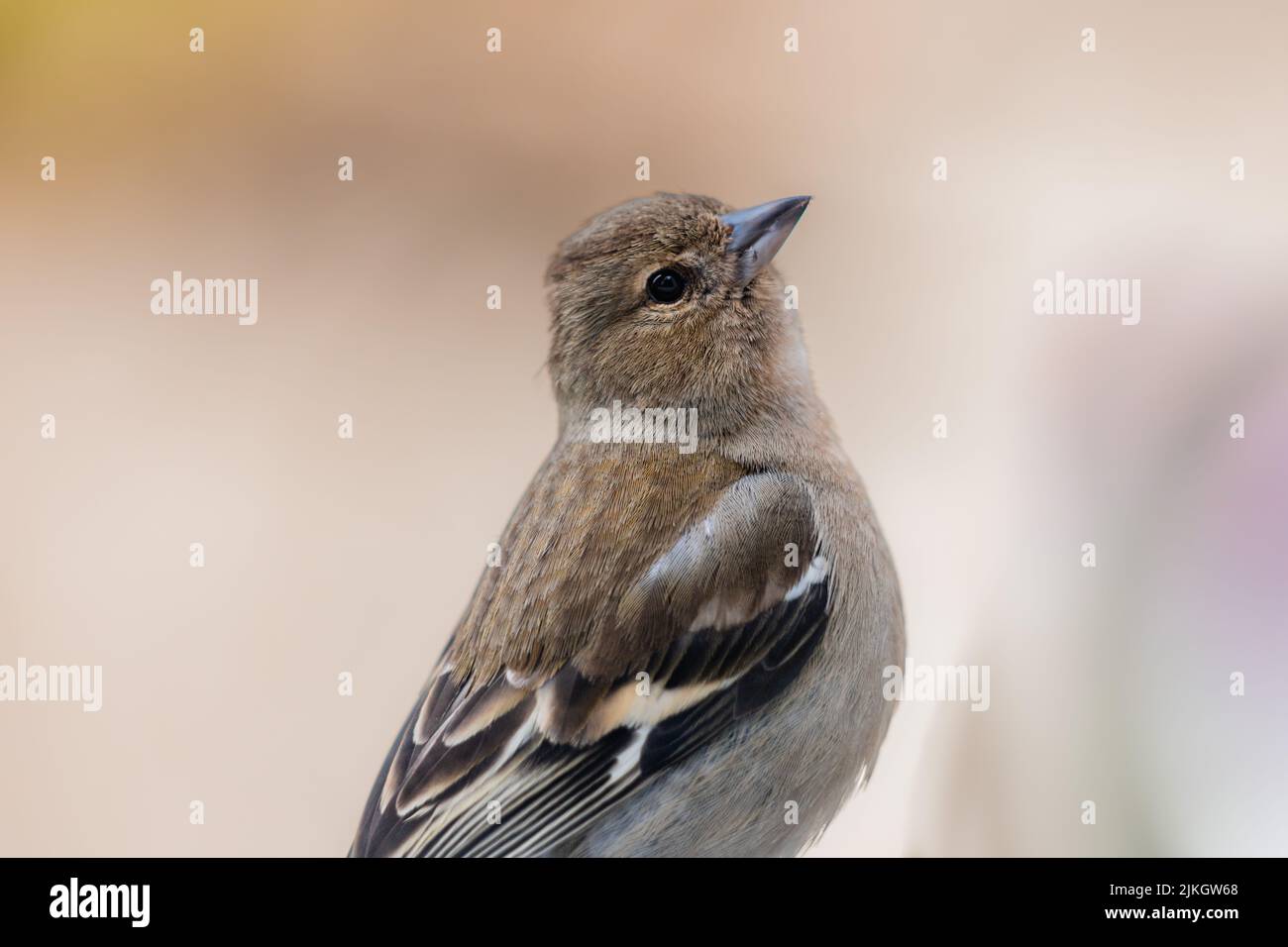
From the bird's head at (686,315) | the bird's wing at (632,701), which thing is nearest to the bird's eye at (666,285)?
the bird's head at (686,315)

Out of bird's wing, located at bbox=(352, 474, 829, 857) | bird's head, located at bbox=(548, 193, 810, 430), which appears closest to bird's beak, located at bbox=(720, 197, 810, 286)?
bird's head, located at bbox=(548, 193, 810, 430)

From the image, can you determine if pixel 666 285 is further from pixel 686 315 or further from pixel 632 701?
pixel 632 701

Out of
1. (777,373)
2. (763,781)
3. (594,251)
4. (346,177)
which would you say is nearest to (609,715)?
(763,781)

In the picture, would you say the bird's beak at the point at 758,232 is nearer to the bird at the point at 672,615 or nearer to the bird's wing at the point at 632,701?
the bird at the point at 672,615

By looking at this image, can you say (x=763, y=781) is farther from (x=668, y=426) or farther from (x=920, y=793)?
(x=668, y=426)

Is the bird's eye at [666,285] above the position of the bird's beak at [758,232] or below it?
below

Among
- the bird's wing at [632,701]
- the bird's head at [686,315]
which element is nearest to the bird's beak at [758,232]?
the bird's head at [686,315]

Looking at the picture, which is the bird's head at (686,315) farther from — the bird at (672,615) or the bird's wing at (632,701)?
the bird's wing at (632,701)

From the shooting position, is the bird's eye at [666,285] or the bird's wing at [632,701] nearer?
the bird's wing at [632,701]
